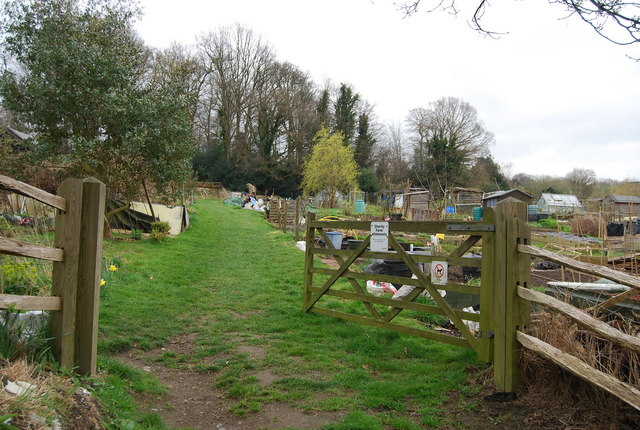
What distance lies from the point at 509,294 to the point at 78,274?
3.43 m

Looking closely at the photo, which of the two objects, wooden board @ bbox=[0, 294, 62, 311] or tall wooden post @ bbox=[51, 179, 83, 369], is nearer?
wooden board @ bbox=[0, 294, 62, 311]

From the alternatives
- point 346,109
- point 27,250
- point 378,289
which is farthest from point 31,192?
point 346,109

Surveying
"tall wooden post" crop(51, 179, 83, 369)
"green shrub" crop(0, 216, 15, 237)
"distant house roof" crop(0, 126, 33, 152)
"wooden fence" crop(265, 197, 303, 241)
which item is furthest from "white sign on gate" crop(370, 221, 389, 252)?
"wooden fence" crop(265, 197, 303, 241)

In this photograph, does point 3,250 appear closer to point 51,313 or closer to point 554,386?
point 51,313

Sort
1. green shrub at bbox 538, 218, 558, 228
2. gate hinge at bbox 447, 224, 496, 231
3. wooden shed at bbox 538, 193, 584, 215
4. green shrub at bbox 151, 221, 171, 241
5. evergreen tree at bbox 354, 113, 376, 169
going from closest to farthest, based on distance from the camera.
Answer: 1. gate hinge at bbox 447, 224, 496, 231
2. green shrub at bbox 151, 221, 171, 241
3. green shrub at bbox 538, 218, 558, 228
4. wooden shed at bbox 538, 193, 584, 215
5. evergreen tree at bbox 354, 113, 376, 169

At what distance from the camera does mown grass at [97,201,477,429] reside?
377 centimetres

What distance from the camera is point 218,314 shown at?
689 cm

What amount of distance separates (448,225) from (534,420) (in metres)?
1.96

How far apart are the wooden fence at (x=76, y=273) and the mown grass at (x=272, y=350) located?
37 centimetres

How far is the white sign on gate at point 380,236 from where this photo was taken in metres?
5.45

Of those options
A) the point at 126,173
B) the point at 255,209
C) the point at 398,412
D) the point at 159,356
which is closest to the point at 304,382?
the point at 398,412

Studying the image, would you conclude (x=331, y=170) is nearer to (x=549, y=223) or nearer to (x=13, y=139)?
(x=549, y=223)

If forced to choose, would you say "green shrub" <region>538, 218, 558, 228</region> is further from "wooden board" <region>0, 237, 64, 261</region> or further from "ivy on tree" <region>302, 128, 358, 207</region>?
"wooden board" <region>0, 237, 64, 261</region>

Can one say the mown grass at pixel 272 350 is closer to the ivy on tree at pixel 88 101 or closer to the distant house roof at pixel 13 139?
the ivy on tree at pixel 88 101
